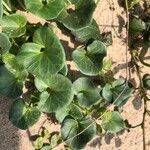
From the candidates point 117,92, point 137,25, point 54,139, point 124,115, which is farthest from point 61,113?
point 137,25

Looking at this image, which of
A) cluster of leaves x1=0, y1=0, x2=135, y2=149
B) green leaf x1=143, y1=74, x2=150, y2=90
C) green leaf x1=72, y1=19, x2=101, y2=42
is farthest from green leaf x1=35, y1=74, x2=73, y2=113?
green leaf x1=143, y1=74, x2=150, y2=90

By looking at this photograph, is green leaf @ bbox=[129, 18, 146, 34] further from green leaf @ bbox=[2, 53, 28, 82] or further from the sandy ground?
green leaf @ bbox=[2, 53, 28, 82]

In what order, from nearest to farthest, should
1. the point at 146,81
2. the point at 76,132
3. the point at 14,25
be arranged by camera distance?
the point at 14,25, the point at 76,132, the point at 146,81

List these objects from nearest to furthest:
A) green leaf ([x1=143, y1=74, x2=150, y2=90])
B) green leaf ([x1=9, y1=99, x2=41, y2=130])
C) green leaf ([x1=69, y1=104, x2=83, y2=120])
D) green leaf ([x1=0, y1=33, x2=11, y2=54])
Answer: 1. green leaf ([x1=0, y1=33, x2=11, y2=54])
2. green leaf ([x1=9, y1=99, x2=41, y2=130])
3. green leaf ([x1=69, y1=104, x2=83, y2=120])
4. green leaf ([x1=143, y1=74, x2=150, y2=90])

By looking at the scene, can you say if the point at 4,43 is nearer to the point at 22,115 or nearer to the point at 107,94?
the point at 22,115

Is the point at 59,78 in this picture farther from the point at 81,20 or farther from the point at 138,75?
the point at 138,75

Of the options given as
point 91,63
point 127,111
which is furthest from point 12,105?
point 127,111

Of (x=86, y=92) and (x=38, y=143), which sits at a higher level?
(x=86, y=92)
